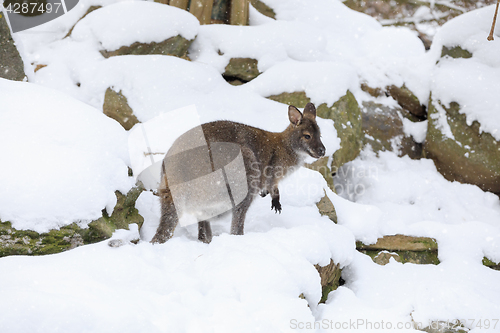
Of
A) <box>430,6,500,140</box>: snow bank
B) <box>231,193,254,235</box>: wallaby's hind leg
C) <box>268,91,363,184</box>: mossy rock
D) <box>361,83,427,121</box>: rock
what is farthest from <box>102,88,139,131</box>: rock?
<box>430,6,500,140</box>: snow bank

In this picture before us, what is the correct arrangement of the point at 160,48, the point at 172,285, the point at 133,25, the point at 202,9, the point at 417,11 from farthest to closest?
the point at 417,11, the point at 202,9, the point at 160,48, the point at 133,25, the point at 172,285

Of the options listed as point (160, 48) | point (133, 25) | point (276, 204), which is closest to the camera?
point (276, 204)

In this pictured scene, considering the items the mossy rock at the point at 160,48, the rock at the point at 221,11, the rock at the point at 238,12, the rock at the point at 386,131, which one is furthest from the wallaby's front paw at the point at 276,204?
the rock at the point at 221,11

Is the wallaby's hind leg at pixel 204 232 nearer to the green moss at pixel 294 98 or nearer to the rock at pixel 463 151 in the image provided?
the green moss at pixel 294 98

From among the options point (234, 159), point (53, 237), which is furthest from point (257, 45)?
point (53, 237)

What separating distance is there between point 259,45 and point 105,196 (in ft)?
15.6

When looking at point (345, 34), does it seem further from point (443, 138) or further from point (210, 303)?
point (210, 303)

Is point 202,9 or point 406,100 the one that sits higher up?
point 202,9

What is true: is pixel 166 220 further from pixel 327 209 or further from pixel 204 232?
pixel 327 209

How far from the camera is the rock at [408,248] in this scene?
4898mm

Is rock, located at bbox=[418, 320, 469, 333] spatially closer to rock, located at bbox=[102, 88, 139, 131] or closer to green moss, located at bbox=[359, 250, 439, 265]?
green moss, located at bbox=[359, 250, 439, 265]

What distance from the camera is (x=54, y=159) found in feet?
9.39

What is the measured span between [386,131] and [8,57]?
6187mm

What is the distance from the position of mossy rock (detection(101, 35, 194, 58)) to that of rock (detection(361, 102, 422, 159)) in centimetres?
357
